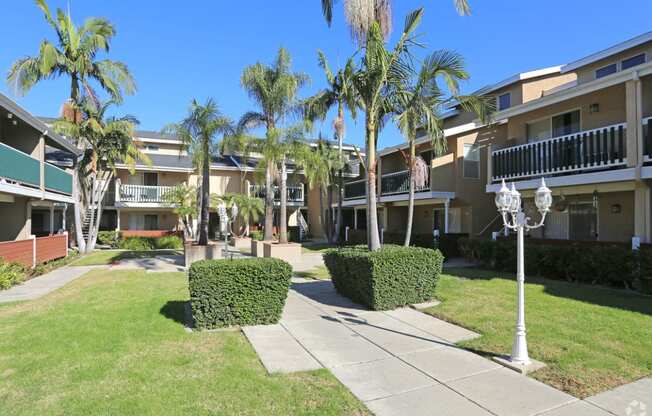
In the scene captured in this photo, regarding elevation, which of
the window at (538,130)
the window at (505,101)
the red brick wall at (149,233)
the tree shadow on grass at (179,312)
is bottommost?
the tree shadow on grass at (179,312)

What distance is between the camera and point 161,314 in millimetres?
7637

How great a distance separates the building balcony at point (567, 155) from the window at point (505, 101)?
4.38 m

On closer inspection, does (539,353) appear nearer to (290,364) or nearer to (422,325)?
(422,325)

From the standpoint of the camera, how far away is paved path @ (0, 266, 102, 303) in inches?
391

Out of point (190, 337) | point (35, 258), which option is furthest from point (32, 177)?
point (190, 337)

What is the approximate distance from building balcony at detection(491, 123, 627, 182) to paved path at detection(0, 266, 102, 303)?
50.7 ft

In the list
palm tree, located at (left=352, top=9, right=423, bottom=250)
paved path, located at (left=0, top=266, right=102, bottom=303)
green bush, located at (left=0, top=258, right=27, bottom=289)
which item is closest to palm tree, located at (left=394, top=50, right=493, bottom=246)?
palm tree, located at (left=352, top=9, right=423, bottom=250)

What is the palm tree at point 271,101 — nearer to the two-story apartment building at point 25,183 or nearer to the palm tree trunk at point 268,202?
the palm tree trunk at point 268,202

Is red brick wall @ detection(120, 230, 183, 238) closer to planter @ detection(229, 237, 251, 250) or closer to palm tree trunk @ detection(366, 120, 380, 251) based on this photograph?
planter @ detection(229, 237, 251, 250)

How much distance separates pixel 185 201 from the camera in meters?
24.5

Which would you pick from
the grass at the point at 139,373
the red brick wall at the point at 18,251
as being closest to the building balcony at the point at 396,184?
the grass at the point at 139,373

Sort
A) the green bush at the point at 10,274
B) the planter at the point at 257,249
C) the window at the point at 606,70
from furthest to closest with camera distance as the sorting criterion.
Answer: the planter at the point at 257,249 < the window at the point at 606,70 < the green bush at the point at 10,274

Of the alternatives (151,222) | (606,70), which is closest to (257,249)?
(151,222)

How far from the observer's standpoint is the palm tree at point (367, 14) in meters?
8.98
